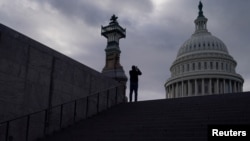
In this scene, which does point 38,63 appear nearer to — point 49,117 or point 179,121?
point 49,117

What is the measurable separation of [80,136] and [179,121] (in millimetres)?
3235

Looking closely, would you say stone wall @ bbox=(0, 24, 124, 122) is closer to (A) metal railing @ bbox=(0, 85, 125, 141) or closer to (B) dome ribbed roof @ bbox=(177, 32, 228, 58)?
(A) metal railing @ bbox=(0, 85, 125, 141)

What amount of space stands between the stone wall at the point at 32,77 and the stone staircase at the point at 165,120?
139 cm

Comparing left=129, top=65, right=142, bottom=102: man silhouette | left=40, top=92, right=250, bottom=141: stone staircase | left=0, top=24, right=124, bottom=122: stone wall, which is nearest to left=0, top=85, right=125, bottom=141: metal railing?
left=0, top=24, right=124, bottom=122: stone wall

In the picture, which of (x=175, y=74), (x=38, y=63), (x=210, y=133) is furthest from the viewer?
(x=175, y=74)

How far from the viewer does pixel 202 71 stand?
272ft

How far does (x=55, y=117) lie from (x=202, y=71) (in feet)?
239

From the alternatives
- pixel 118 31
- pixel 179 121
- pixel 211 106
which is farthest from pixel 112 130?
pixel 118 31

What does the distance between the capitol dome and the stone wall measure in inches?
2616

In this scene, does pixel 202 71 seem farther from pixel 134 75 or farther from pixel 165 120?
pixel 165 120

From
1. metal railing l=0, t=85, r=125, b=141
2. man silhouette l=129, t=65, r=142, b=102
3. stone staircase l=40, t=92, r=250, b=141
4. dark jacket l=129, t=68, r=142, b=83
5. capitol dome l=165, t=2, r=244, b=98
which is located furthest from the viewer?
capitol dome l=165, t=2, r=244, b=98

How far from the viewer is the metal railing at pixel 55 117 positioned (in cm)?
1131

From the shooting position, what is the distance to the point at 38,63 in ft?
42.7

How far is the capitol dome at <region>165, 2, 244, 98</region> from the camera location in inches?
3251
